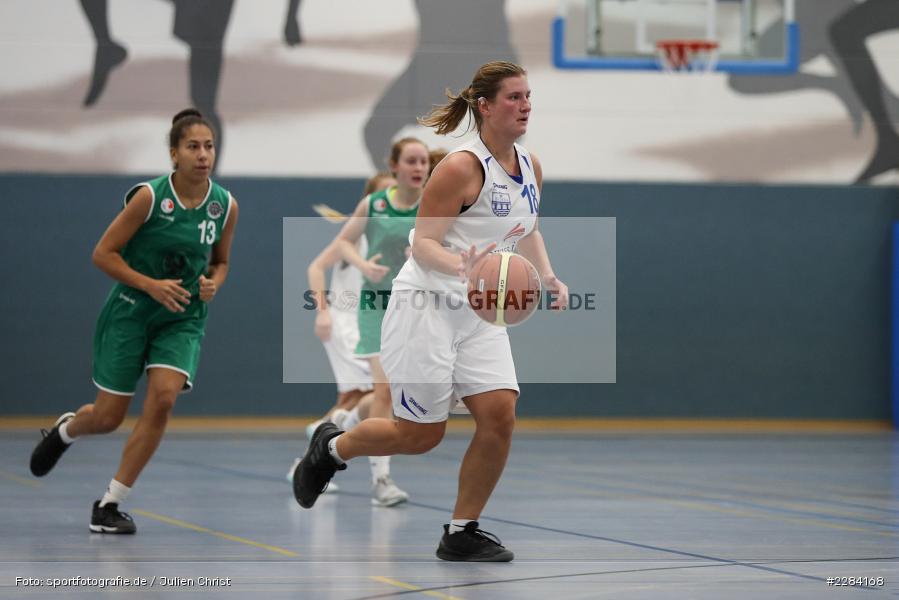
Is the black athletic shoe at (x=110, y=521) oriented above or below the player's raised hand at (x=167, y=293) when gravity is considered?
below

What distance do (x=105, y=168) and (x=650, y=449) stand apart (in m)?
5.47

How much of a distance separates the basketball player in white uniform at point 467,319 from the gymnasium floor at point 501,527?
387 mm

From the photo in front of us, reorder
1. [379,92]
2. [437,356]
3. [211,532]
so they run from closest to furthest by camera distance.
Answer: [437,356], [211,532], [379,92]

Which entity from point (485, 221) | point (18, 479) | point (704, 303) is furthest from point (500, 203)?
point (704, 303)

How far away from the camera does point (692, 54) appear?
35.8 feet

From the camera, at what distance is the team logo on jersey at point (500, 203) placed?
439 centimetres

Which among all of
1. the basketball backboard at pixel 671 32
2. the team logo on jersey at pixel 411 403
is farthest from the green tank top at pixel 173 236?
the basketball backboard at pixel 671 32

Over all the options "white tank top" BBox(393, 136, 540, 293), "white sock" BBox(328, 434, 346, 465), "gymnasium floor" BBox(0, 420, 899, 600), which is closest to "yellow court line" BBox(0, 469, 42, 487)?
"gymnasium floor" BBox(0, 420, 899, 600)

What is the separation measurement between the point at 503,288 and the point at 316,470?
1.12 meters

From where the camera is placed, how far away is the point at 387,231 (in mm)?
6527

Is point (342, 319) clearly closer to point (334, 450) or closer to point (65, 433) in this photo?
point (65, 433)

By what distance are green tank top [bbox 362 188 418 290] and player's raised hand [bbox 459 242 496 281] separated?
217cm

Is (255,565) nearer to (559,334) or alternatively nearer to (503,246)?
(503,246)

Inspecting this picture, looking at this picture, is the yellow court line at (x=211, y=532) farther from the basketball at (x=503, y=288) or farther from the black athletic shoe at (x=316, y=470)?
the basketball at (x=503, y=288)
